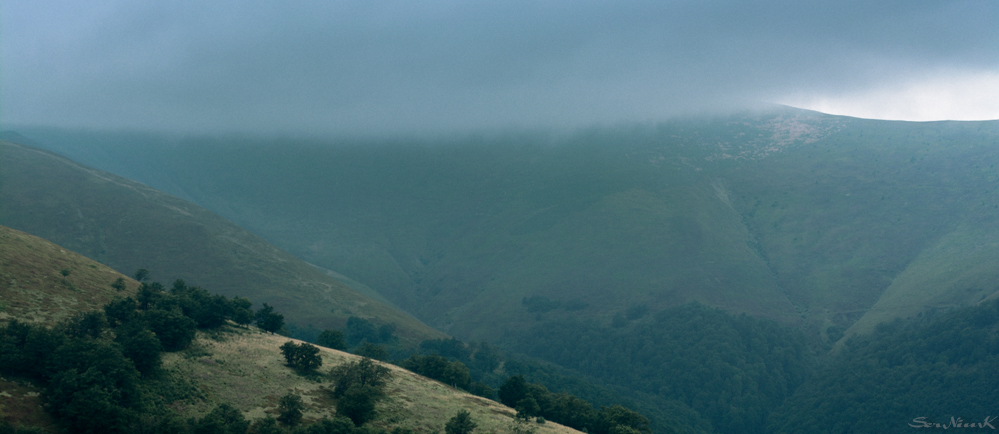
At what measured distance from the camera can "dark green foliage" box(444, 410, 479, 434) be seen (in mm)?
64812

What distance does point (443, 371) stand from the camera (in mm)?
100812

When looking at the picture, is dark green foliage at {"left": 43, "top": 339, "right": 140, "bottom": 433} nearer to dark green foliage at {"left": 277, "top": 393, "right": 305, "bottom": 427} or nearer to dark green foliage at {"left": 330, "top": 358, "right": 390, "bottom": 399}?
dark green foliage at {"left": 277, "top": 393, "right": 305, "bottom": 427}

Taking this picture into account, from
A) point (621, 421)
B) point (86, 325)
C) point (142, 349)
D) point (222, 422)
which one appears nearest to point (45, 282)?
point (86, 325)

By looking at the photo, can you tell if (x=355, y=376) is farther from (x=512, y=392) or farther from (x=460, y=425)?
(x=512, y=392)

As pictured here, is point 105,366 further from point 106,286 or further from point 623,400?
point 623,400

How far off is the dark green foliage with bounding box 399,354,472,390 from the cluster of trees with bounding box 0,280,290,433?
43.0 m

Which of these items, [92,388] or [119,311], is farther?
[119,311]

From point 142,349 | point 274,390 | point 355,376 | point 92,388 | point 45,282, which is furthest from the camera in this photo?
point 355,376

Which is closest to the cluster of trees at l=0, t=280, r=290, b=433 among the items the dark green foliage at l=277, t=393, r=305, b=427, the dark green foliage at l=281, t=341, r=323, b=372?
the dark green foliage at l=277, t=393, r=305, b=427

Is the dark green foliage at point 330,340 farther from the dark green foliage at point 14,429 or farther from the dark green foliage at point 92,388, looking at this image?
the dark green foliage at point 14,429

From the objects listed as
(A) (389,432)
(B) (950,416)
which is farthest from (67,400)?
(B) (950,416)

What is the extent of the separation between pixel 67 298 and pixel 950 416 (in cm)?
22523

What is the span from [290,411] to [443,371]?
4477 centimetres

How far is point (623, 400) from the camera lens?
183 meters
